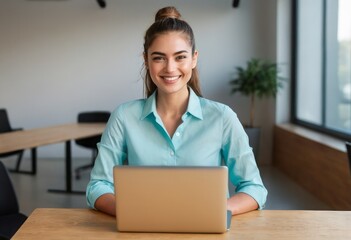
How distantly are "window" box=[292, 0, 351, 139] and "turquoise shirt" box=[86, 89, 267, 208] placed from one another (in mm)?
3137

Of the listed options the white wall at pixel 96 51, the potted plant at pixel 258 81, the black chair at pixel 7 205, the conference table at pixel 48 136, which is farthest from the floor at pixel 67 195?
the black chair at pixel 7 205

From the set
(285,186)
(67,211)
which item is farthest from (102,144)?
(285,186)

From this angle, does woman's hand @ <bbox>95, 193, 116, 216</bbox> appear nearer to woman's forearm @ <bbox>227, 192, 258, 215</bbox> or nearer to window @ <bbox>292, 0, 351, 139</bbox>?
woman's forearm @ <bbox>227, 192, 258, 215</bbox>

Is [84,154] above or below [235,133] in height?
below

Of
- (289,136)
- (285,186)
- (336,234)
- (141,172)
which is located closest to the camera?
(141,172)

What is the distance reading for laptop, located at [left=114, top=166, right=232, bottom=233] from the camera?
1234 mm

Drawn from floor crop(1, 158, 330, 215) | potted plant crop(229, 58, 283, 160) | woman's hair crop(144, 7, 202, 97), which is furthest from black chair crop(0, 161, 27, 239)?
potted plant crop(229, 58, 283, 160)

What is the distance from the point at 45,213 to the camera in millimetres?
1568

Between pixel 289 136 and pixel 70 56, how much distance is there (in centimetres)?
364

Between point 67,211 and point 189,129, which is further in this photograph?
point 189,129

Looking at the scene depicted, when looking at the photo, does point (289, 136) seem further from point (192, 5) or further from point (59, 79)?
point (59, 79)

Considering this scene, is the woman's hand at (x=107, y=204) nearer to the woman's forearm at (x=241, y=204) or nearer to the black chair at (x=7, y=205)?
the woman's forearm at (x=241, y=204)

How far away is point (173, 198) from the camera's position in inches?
49.3

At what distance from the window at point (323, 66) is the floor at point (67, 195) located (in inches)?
31.0
